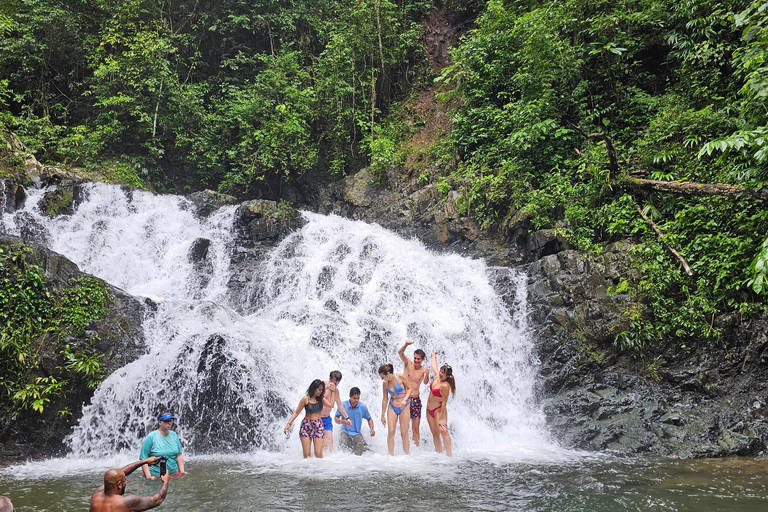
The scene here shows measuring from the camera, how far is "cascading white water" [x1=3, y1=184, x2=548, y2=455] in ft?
26.7

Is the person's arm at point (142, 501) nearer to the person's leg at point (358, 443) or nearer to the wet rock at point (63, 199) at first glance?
the person's leg at point (358, 443)

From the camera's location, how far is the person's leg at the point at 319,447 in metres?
7.02

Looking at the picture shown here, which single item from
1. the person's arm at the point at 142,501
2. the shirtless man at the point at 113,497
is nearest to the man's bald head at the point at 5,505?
the shirtless man at the point at 113,497

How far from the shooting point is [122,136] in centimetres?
1783

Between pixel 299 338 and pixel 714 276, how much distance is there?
25.8 feet

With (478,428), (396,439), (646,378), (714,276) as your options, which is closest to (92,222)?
(396,439)

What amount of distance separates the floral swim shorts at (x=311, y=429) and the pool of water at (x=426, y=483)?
14.7 inches

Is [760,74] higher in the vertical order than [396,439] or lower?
higher

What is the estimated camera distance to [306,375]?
9023 mm

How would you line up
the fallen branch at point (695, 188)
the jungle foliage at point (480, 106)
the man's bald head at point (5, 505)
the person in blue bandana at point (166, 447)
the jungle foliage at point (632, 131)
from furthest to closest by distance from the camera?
the jungle foliage at point (480, 106) < the jungle foliage at point (632, 131) < the fallen branch at point (695, 188) < the person in blue bandana at point (166, 447) < the man's bald head at point (5, 505)

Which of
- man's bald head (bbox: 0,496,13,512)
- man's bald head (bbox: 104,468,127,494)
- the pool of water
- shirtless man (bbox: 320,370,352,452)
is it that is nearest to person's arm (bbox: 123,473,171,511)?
man's bald head (bbox: 104,468,127,494)

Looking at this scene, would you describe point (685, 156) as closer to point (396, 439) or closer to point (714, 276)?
point (714, 276)

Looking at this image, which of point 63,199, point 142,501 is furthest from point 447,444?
point 63,199

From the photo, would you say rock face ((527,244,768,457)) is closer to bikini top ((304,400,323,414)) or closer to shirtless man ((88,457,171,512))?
bikini top ((304,400,323,414))
